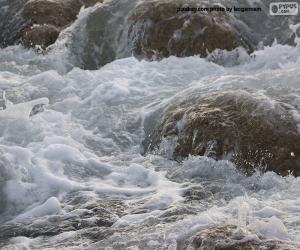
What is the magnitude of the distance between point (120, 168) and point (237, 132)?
1.75 metres

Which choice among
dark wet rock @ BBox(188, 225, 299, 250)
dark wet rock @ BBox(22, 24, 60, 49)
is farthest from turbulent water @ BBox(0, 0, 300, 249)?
dark wet rock @ BBox(22, 24, 60, 49)

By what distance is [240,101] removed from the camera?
8.25 metres

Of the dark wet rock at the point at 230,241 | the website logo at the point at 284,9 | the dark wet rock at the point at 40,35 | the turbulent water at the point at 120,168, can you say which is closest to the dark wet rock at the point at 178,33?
the turbulent water at the point at 120,168

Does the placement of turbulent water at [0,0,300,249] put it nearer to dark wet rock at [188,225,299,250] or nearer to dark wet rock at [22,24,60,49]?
dark wet rock at [188,225,299,250]

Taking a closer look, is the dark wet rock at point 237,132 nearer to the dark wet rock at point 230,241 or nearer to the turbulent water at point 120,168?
the turbulent water at point 120,168

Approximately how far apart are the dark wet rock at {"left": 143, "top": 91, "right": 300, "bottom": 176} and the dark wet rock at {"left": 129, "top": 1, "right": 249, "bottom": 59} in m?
3.59

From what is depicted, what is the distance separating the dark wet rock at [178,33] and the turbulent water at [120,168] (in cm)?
35

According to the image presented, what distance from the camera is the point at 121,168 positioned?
7953 mm

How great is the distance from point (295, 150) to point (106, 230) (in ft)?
9.55

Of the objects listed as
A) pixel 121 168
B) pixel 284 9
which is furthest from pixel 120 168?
pixel 284 9

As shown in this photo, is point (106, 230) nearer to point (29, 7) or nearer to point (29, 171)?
point (29, 171)

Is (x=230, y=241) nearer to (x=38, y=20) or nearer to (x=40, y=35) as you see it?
(x=40, y=35)

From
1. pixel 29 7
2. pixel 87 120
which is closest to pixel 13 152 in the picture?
pixel 87 120

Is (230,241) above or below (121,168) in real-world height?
above
